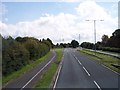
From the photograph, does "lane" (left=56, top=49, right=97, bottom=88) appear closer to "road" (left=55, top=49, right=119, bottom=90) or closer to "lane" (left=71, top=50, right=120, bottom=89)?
"road" (left=55, top=49, right=119, bottom=90)

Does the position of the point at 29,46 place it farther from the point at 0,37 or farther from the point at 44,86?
the point at 44,86

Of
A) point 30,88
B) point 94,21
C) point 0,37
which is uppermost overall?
point 94,21

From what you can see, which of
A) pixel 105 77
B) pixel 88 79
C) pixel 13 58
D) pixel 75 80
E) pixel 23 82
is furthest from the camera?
pixel 13 58

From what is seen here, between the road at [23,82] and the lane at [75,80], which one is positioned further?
the road at [23,82]

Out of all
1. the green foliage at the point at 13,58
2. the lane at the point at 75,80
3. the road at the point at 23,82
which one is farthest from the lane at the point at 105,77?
the green foliage at the point at 13,58

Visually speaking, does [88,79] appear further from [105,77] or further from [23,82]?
[23,82]

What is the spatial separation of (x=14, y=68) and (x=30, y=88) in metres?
15.6

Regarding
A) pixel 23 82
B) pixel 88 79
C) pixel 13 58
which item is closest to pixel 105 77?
pixel 88 79

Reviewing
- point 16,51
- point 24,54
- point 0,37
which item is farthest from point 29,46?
point 0,37

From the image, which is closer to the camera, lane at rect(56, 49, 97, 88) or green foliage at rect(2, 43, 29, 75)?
lane at rect(56, 49, 97, 88)

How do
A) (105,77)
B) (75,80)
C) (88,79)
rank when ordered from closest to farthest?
1. (75,80)
2. (88,79)
3. (105,77)

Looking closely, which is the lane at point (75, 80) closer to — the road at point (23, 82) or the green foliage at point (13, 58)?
the road at point (23, 82)

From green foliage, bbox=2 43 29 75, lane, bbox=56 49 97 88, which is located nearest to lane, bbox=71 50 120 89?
lane, bbox=56 49 97 88

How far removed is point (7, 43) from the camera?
128ft
